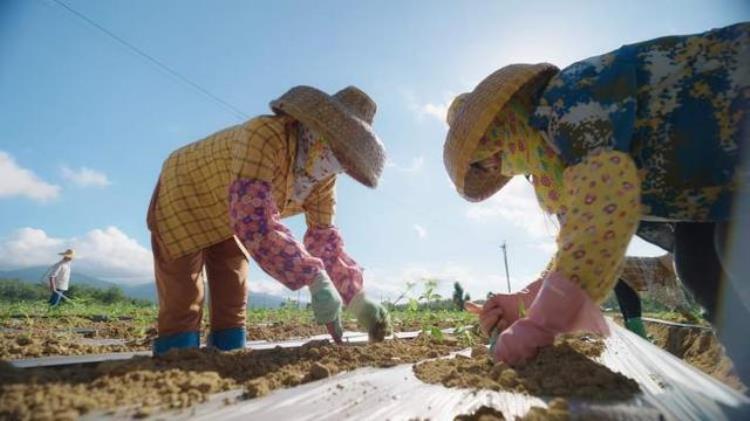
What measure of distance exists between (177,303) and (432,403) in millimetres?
1537

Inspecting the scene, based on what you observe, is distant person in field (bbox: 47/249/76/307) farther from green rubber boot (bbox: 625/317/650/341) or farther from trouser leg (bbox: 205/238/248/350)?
green rubber boot (bbox: 625/317/650/341)

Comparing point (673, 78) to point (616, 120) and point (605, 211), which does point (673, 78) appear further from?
point (605, 211)

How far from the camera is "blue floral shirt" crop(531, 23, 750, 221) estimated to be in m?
1.30

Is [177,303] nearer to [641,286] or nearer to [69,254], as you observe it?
[641,286]

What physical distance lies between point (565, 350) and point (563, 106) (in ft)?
2.53

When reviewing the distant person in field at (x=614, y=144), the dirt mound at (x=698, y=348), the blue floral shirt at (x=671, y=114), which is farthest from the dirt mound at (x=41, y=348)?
the dirt mound at (x=698, y=348)

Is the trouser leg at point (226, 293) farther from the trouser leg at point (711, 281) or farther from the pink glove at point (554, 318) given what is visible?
the trouser leg at point (711, 281)

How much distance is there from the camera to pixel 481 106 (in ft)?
5.25

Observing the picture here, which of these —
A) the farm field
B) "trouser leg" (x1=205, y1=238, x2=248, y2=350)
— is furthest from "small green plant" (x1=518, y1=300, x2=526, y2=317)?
"trouser leg" (x1=205, y1=238, x2=248, y2=350)

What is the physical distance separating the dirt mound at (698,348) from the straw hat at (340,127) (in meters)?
1.71

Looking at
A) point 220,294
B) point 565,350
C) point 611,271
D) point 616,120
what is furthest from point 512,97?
point 220,294

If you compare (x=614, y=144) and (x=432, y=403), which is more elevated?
(x=614, y=144)

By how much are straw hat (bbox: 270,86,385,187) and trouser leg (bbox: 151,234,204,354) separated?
0.90m

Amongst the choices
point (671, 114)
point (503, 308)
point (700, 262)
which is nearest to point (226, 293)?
point (503, 308)
